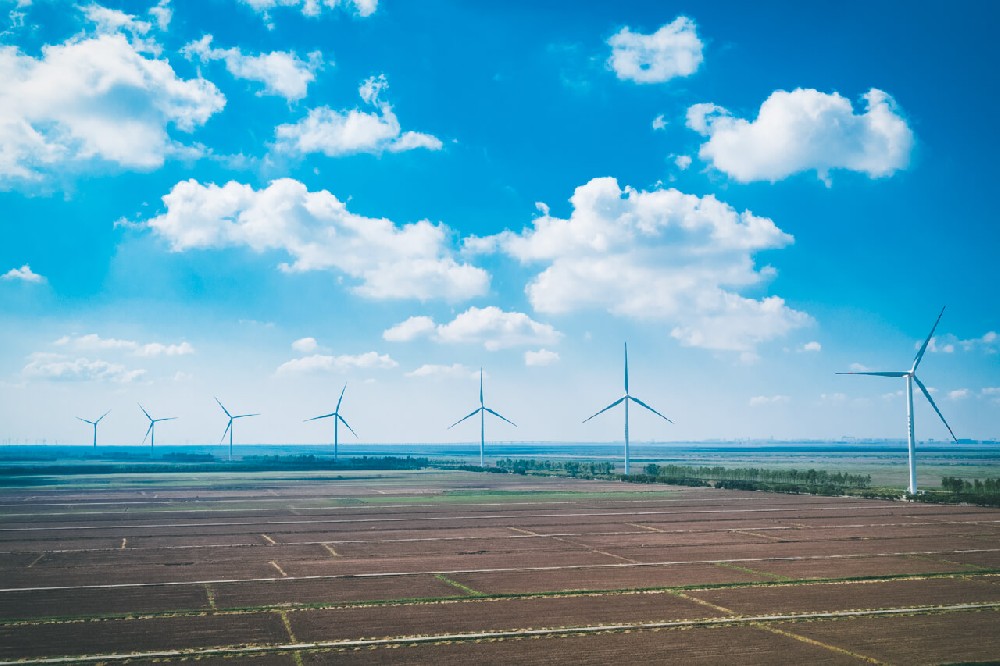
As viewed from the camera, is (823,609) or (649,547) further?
(649,547)

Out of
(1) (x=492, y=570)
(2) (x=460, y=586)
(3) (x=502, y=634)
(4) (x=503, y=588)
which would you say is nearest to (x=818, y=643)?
(3) (x=502, y=634)

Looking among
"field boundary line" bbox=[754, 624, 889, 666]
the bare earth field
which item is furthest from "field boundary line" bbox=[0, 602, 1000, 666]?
"field boundary line" bbox=[754, 624, 889, 666]

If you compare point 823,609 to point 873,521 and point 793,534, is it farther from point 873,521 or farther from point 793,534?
point 873,521

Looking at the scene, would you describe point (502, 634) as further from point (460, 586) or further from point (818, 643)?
point (818, 643)

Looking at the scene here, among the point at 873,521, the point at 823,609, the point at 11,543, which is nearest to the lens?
the point at 823,609

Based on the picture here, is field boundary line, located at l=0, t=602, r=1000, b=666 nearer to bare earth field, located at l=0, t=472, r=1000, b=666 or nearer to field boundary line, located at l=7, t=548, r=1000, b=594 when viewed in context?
bare earth field, located at l=0, t=472, r=1000, b=666

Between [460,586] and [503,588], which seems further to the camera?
[460,586]

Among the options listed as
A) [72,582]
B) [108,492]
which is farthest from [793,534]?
[108,492]
